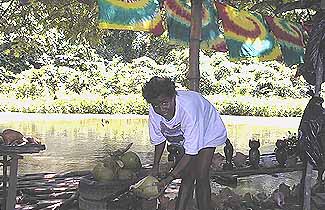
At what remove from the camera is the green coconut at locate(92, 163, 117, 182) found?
4.84 metres

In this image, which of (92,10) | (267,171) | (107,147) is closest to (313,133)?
(267,171)

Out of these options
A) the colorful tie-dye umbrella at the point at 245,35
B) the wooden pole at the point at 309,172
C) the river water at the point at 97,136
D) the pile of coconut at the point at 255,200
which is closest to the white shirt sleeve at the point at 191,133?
the pile of coconut at the point at 255,200

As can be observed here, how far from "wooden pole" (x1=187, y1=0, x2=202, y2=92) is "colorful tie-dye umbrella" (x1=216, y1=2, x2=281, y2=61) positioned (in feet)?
2.37

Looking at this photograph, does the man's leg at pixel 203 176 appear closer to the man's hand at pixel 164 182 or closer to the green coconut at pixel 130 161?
the man's hand at pixel 164 182

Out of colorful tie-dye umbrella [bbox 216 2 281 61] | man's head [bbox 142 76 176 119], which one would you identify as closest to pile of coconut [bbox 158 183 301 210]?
man's head [bbox 142 76 176 119]

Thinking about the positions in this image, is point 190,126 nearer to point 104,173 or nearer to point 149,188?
point 149,188

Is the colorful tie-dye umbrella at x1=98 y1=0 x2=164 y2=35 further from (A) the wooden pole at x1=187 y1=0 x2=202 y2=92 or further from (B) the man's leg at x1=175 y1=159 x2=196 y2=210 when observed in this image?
(B) the man's leg at x1=175 y1=159 x2=196 y2=210

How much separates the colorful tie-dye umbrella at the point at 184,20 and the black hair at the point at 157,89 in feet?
7.78

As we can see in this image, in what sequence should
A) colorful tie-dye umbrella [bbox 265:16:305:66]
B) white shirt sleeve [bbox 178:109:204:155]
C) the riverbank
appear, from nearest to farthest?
white shirt sleeve [bbox 178:109:204:155]
colorful tie-dye umbrella [bbox 265:16:305:66]
the riverbank

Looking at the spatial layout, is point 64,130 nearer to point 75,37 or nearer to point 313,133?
point 75,37

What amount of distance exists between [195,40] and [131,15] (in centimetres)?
74

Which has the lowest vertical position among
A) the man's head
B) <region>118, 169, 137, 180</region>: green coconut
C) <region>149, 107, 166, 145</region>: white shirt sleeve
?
<region>118, 169, 137, 180</region>: green coconut

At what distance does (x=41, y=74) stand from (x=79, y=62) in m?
2.94

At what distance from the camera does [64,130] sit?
647 inches
